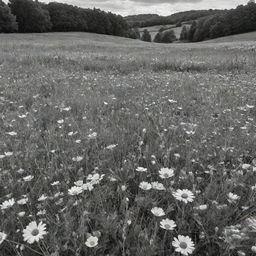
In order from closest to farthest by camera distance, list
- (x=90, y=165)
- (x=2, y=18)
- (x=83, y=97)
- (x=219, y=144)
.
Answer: (x=90, y=165)
(x=219, y=144)
(x=83, y=97)
(x=2, y=18)

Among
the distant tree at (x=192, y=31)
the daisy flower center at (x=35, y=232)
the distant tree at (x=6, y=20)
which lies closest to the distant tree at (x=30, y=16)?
the distant tree at (x=6, y=20)

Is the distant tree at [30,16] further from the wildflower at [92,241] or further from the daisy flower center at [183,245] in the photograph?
the daisy flower center at [183,245]

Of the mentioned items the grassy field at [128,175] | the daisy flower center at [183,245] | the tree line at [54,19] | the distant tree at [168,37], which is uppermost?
the tree line at [54,19]

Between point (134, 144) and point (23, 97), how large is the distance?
10.1ft

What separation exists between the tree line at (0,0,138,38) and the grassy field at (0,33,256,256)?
2239 inches

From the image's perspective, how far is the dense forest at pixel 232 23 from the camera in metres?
67.2

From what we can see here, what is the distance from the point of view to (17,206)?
2.02m

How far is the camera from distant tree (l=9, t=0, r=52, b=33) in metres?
58.9

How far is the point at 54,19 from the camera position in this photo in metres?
65.4

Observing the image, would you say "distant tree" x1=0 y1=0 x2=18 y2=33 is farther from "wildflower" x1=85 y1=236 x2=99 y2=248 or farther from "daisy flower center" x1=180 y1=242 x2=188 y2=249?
"daisy flower center" x1=180 y1=242 x2=188 y2=249

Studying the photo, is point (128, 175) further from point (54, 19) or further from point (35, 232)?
point (54, 19)

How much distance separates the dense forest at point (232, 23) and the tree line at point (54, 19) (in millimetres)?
23426

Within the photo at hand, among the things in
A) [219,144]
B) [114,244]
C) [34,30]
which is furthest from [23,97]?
[34,30]

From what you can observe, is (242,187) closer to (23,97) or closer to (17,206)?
(17,206)
